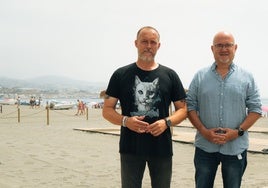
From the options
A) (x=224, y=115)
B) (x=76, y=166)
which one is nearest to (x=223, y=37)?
(x=224, y=115)

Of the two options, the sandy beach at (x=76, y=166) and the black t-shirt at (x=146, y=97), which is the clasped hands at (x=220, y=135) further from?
the sandy beach at (x=76, y=166)

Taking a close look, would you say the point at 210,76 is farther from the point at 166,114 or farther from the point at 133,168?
the point at 133,168

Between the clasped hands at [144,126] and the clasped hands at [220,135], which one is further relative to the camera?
the clasped hands at [220,135]

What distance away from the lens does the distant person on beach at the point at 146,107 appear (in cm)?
334

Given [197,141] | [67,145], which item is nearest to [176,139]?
[67,145]

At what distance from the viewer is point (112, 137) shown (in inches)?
579

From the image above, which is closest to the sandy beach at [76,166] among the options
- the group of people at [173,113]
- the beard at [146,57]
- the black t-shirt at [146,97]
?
the group of people at [173,113]

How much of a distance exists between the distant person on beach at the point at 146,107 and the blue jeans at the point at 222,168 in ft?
1.00

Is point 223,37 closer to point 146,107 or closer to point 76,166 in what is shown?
point 146,107

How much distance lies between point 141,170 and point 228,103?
0.96 metres

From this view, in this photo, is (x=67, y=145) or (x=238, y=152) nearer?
(x=238, y=152)

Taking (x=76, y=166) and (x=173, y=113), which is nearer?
(x=173, y=113)

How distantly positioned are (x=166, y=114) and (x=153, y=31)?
0.73 m

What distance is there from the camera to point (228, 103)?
3445 millimetres
